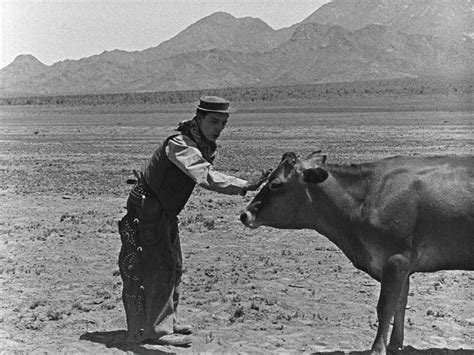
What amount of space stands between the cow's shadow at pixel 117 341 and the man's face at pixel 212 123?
6.76 ft

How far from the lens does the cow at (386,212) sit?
21.6 feet

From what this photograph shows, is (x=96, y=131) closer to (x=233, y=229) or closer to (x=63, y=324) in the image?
(x=233, y=229)

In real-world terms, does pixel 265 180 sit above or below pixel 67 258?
above

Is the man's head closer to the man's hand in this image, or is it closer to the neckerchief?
the neckerchief

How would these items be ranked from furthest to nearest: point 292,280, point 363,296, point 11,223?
point 11,223 < point 292,280 < point 363,296

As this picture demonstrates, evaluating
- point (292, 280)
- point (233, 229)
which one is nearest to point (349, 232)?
point (292, 280)

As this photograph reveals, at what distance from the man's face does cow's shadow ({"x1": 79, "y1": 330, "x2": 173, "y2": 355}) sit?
6.76 ft

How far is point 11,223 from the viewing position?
14.2 meters

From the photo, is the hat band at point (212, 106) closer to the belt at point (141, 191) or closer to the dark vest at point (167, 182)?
the dark vest at point (167, 182)

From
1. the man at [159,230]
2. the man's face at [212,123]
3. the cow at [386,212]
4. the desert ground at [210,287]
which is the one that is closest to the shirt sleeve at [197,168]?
the man at [159,230]

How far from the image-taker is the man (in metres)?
6.94

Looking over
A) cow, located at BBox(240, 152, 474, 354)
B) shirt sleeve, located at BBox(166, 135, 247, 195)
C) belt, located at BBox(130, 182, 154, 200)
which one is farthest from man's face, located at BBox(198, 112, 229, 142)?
belt, located at BBox(130, 182, 154, 200)

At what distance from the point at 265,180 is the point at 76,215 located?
8.75m

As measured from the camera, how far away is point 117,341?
7.50 m
